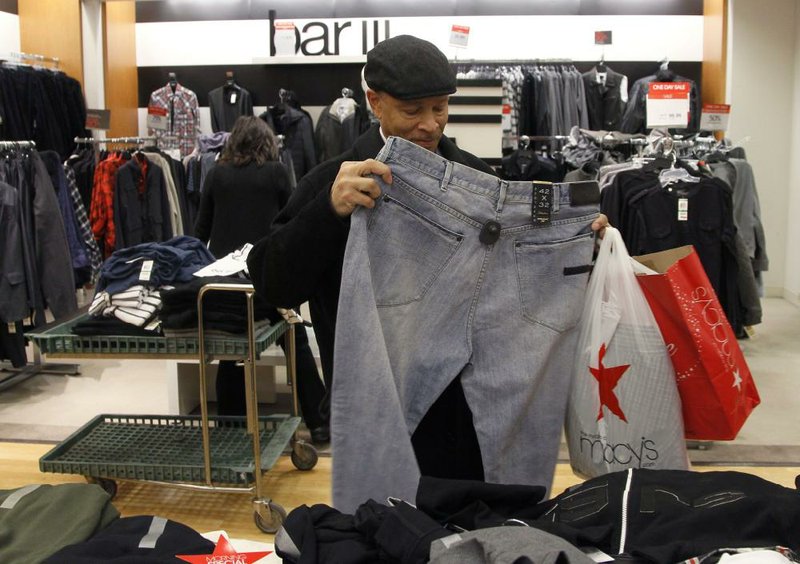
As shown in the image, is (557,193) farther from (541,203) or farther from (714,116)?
(714,116)

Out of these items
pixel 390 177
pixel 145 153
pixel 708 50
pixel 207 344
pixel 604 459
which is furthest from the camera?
pixel 708 50

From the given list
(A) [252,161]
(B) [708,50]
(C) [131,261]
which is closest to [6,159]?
(A) [252,161]

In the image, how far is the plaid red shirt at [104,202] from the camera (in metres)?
5.77

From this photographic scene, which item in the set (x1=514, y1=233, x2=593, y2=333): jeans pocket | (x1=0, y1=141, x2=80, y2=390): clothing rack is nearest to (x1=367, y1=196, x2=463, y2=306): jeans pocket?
(x1=514, y1=233, x2=593, y2=333): jeans pocket

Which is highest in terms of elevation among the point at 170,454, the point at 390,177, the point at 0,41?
the point at 0,41

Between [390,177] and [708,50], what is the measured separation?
717 cm

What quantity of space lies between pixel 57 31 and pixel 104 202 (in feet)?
6.65

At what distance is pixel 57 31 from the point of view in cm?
684

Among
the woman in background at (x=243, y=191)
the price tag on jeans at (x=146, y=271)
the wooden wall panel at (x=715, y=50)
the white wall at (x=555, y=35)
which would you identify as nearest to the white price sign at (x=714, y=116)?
the wooden wall panel at (x=715, y=50)

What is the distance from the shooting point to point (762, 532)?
0.93 meters

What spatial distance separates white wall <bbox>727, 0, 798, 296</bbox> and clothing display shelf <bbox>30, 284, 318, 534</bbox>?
18.8ft

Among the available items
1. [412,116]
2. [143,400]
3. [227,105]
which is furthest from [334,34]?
[412,116]

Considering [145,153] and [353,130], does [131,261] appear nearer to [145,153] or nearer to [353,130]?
[145,153]

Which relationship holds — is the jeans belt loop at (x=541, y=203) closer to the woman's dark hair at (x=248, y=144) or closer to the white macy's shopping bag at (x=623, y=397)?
the white macy's shopping bag at (x=623, y=397)
